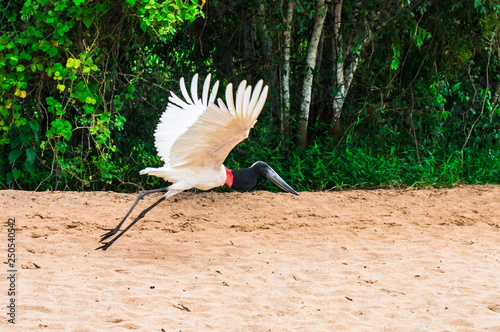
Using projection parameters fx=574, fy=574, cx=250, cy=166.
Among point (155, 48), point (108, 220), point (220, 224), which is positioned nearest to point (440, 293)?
point (220, 224)

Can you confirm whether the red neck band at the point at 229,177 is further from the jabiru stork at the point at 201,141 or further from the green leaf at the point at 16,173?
the green leaf at the point at 16,173

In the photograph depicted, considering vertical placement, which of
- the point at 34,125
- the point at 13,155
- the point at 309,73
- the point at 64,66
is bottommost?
the point at 13,155

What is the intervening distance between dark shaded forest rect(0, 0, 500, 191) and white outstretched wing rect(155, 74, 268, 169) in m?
1.40

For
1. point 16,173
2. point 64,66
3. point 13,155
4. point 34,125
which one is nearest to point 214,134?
point 64,66

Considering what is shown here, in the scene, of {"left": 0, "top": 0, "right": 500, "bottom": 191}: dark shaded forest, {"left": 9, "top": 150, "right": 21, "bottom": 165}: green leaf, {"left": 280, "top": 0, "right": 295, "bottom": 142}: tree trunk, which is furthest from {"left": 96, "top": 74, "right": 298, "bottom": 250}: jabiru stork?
{"left": 280, "top": 0, "right": 295, "bottom": 142}: tree trunk

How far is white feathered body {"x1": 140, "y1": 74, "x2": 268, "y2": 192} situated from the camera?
365cm

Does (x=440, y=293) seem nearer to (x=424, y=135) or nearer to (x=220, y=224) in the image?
(x=220, y=224)

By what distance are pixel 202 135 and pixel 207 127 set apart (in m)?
0.14

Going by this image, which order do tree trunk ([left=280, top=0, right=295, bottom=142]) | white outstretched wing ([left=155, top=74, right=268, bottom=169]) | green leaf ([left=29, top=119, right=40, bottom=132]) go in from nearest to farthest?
white outstretched wing ([left=155, top=74, right=268, bottom=169]), green leaf ([left=29, top=119, right=40, bottom=132]), tree trunk ([left=280, top=0, right=295, bottom=142])

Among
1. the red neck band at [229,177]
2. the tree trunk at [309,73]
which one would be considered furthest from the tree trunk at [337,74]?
the red neck band at [229,177]

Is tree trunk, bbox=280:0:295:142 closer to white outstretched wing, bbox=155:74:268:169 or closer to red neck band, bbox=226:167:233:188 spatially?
red neck band, bbox=226:167:233:188

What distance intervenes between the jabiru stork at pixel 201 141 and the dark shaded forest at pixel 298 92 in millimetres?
1414

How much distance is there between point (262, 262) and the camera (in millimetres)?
4312

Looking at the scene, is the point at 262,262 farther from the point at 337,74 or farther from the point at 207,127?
the point at 337,74
